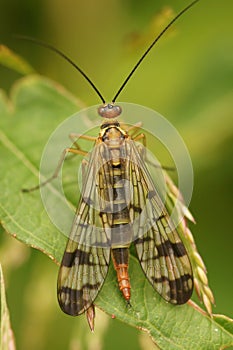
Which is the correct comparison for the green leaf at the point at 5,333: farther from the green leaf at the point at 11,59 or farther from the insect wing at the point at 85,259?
the green leaf at the point at 11,59

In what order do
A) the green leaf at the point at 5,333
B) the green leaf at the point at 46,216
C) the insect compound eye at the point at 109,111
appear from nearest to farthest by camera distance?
the green leaf at the point at 5,333, the green leaf at the point at 46,216, the insect compound eye at the point at 109,111

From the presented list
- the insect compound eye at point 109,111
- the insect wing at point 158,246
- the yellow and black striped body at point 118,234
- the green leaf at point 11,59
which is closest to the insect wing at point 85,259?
the yellow and black striped body at point 118,234

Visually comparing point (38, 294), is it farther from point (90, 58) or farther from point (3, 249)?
point (90, 58)

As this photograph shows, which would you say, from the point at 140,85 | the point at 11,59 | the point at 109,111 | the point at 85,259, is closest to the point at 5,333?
the point at 85,259

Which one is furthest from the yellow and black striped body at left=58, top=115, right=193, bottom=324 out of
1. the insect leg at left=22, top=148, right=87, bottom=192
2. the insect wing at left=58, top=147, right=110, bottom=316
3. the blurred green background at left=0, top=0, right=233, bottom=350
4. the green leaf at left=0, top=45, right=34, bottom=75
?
the green leaf at left=0, top=45, right=34, bottom=75

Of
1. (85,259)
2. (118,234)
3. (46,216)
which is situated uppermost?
(46,216)

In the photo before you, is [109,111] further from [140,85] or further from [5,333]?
[5,333]
